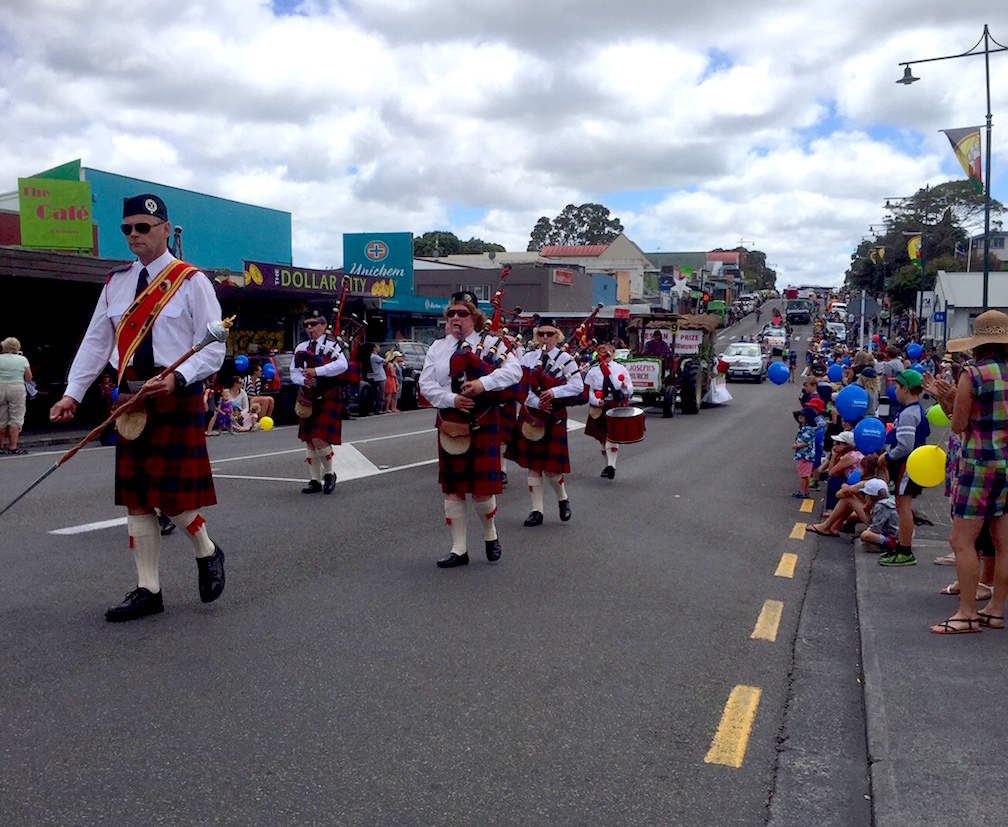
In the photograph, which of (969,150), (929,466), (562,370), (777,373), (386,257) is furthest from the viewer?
(386,257)

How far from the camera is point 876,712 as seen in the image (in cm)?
445

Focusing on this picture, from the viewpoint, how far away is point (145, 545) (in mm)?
5426

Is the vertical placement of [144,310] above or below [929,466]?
above

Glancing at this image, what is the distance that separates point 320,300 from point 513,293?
28.3 meters

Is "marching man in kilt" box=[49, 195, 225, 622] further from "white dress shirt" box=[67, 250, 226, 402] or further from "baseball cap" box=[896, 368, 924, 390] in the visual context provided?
"baseball cap" box=[896, 368, 924, 390]

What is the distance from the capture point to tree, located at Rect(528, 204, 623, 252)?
11344 centimetres

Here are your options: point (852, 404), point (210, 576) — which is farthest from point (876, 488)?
point (210, 576)

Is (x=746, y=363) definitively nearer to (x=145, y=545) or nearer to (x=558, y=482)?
(x=558, y=482)

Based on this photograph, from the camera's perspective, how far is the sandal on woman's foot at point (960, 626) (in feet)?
18.3

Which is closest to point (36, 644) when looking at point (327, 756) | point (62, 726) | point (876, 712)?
point (62, 726)

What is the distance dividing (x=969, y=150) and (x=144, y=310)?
57.7ft

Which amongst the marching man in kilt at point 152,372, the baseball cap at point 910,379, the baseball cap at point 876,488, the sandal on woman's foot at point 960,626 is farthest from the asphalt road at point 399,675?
the baseball cap at point 910,379

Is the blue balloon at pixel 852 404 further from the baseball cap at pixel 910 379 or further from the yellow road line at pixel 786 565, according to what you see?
the yellow road line at pixel 786 565

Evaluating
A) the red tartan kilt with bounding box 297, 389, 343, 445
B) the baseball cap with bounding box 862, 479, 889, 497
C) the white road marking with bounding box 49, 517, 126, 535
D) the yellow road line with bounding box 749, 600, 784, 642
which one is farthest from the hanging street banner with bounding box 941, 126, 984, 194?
the white road marking with bounding box 49, 517, 126, 535
